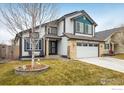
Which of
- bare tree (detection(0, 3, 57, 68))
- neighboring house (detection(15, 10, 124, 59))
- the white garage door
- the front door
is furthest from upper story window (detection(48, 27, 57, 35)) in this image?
the white garage door

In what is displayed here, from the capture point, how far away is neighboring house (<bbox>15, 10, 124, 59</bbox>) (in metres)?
5.45

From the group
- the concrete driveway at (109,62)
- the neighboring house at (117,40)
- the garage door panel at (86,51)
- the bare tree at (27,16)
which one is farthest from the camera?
the garage door panel at (86,51)

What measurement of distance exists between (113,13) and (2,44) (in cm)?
344

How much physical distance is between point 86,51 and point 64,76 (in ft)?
6.46

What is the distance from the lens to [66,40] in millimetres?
5945

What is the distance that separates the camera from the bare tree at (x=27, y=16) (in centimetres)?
439

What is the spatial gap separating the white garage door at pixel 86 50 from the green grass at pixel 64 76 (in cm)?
80

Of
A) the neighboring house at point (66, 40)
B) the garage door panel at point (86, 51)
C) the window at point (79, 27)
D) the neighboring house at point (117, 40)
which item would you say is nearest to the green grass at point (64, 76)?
the neighboring house at point (66, 40)

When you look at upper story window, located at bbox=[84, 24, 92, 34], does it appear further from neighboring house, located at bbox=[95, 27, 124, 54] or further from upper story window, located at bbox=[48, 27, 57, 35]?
upper story window, located at bbox=[48, 27, 57, 35]

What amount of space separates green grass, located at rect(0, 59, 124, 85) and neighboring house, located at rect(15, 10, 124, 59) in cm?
62

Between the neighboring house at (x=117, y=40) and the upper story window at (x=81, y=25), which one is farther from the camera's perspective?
the upper story window at (x=81, y=25)

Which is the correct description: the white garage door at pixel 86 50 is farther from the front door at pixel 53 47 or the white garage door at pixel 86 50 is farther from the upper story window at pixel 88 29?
the front door at pixel 53 47
